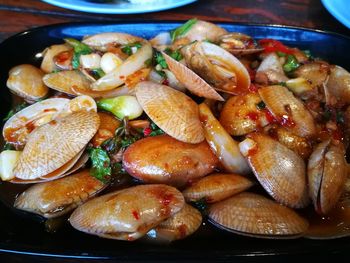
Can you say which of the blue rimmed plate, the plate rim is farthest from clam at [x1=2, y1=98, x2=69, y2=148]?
the blue rimmed plate

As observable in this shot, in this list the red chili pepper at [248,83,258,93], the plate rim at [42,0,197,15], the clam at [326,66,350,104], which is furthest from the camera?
the plate rim at [42,0,197,15]

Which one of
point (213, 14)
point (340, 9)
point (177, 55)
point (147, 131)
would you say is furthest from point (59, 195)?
point (340, 9)

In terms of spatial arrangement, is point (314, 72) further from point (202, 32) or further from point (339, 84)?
point (202, 32)

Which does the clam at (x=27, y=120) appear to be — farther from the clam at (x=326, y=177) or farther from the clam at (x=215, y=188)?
the clam at (x=326, y=177)

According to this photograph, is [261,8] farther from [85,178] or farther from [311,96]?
[85,178]

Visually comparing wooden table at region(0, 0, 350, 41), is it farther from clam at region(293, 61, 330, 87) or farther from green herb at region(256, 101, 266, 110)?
green herb at region(256, 101, 266, 110)

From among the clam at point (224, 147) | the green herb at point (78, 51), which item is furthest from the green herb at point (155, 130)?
the green herb at point (78, 51)

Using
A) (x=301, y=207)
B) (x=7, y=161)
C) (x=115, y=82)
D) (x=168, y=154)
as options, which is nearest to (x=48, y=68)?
(x=115, y=82)
